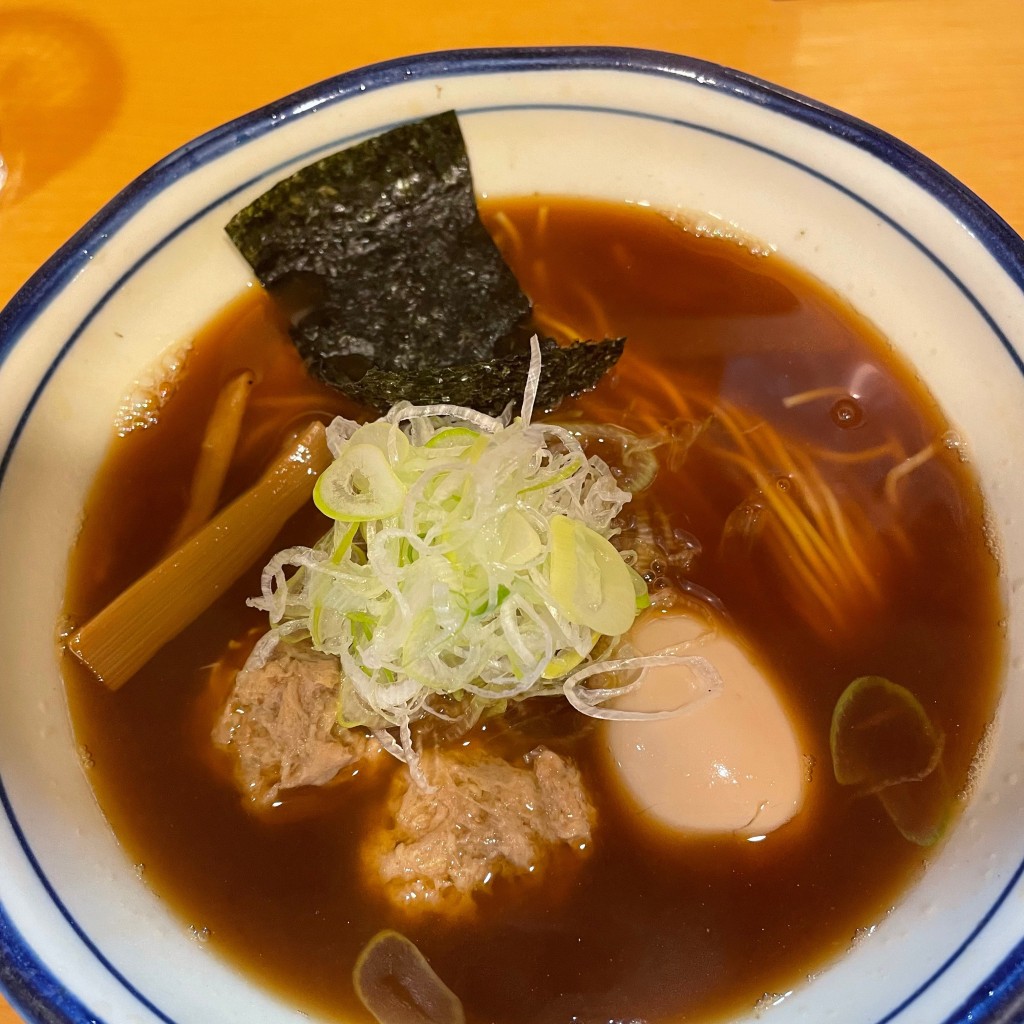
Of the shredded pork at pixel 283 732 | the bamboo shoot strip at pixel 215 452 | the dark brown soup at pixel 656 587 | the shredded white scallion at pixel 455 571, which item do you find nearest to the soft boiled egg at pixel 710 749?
the dark brown soup at pixel 656 587

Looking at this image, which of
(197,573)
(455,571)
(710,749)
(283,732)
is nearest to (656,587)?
(710,749)

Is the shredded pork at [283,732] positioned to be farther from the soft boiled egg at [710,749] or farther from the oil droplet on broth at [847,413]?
the oil droplet on broth at [847,413]

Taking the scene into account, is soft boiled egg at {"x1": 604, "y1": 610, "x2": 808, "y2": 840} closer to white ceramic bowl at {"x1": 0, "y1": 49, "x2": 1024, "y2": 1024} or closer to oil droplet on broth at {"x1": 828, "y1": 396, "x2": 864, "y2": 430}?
A: white ceramic bowl at {"x1": 0, "y1": 49, "x2": 1024, "y2": 1024}

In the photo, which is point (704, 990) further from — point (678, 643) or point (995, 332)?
point (995, 332)

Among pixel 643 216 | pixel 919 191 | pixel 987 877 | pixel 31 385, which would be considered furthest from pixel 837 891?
pixel 31 385

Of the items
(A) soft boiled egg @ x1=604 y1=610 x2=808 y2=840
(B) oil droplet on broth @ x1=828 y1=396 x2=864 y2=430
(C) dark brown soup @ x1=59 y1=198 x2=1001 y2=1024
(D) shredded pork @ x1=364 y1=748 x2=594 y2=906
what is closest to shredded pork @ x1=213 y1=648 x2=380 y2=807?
(C) dark brown soup @ x1=59 y1=198 x2=1001 y2=1024

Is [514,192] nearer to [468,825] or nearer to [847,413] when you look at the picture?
[847,413]
